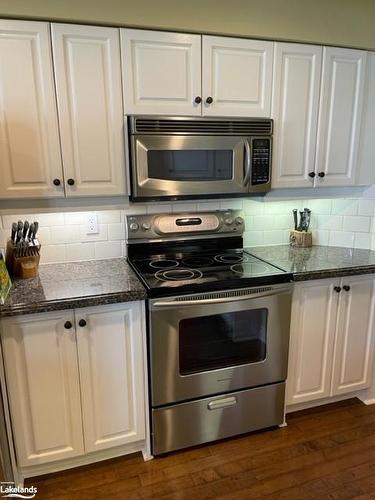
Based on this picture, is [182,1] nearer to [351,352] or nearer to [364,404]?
[351,352]

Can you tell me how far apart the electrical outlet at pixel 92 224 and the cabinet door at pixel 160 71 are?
0.68 metres

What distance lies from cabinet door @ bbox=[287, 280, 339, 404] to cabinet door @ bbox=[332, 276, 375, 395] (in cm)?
6

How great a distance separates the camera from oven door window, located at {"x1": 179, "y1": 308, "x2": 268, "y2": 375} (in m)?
1.89

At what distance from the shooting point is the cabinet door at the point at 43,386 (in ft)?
5.32

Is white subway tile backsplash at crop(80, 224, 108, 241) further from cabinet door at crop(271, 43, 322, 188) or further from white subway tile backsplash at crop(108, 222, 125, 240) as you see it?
cabinet door at crop(271, 43, 322, 188)

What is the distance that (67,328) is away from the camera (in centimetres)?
167

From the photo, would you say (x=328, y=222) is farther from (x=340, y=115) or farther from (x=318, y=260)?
(x=340, y=115)

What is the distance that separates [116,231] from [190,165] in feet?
2.12

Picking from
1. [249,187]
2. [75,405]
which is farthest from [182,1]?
[75,405]

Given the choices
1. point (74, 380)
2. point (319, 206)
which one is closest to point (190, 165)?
point (319, 206)

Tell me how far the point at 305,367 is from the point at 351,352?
1.09 feet

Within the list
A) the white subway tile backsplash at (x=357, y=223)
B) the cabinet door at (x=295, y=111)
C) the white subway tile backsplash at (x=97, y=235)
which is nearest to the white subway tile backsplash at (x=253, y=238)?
the cabinet door at (x=295, y=111)

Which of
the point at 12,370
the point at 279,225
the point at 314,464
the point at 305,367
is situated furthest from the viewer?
the point at 279,225

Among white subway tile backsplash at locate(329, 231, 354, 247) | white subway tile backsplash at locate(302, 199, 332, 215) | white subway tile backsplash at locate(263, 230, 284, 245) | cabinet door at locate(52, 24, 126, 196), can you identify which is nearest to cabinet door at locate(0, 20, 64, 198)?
cabinet door at locate(52, 24, 126, 196)
